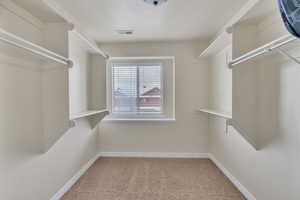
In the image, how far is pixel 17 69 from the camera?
57.5 inches

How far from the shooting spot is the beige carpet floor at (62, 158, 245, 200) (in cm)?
207

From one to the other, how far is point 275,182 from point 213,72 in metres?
1.89

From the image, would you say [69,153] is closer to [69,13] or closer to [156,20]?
[69,13]

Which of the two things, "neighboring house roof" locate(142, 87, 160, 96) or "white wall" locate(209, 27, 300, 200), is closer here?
"white wall" locate(209, 27, 300, 200)

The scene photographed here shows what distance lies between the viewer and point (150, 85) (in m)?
3.40

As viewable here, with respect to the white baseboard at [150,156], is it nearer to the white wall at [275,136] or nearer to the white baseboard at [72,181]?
the white baseboard at [72,181]

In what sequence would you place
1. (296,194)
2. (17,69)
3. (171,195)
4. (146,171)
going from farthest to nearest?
(146,171) < (171,195) < (17,69) < (296,194)

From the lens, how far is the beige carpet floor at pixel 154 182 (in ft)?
6.79

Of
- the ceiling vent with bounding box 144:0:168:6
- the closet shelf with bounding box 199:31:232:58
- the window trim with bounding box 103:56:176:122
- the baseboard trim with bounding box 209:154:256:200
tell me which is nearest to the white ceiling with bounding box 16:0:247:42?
the ceiling vent with bounding box 144:0:168:6

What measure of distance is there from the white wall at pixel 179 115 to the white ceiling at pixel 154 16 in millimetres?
348

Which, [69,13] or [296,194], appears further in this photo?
[69,13]

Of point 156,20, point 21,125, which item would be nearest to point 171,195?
point 21,125

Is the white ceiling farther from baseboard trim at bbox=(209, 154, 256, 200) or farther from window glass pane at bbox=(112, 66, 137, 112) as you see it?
baseboard trim at bbox=(209, 154, 256, 200)

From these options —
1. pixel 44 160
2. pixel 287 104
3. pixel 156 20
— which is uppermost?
pixel 156 20
